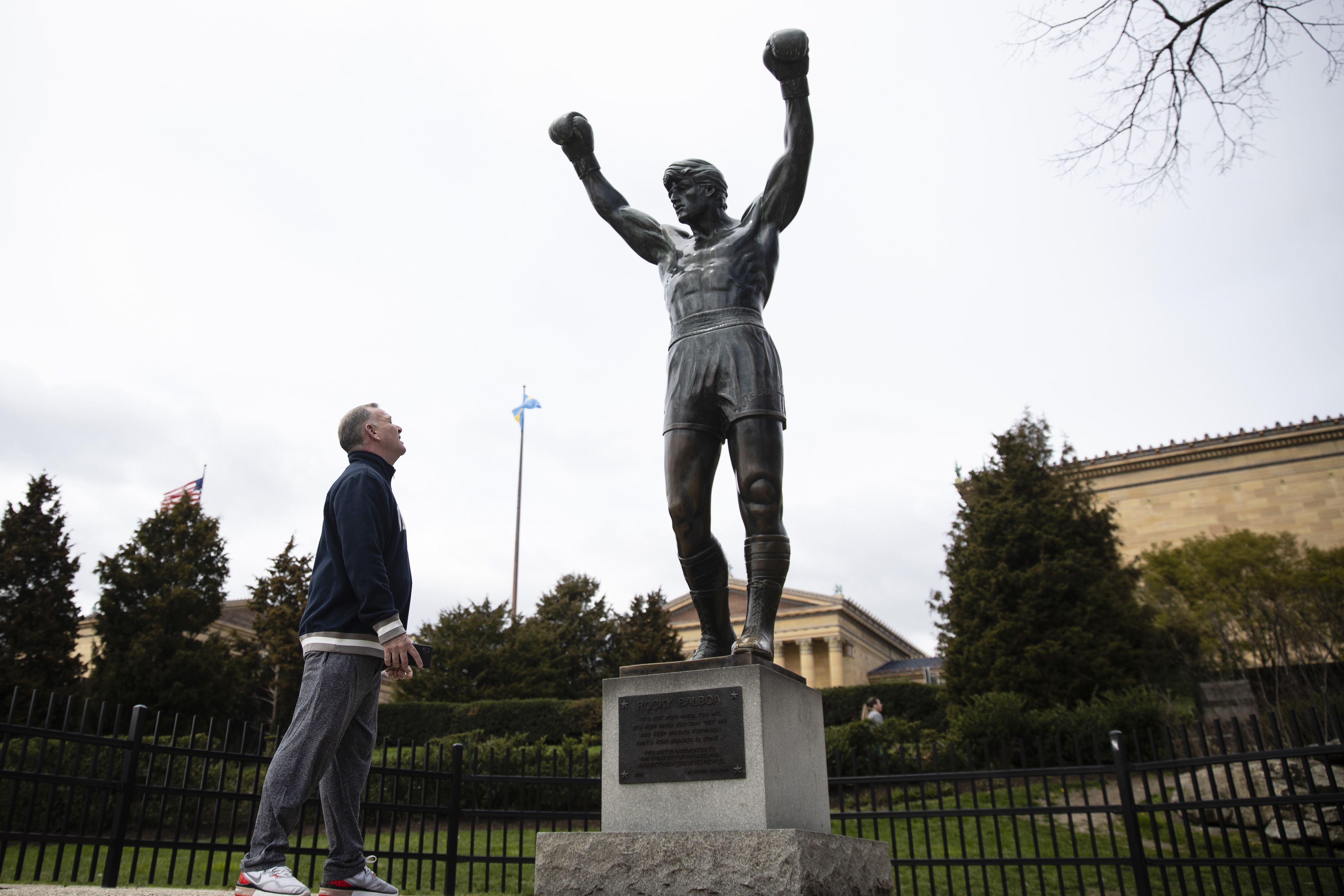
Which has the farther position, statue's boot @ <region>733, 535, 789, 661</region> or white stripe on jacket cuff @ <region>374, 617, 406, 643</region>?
statue's boot @ <region>733, 535, 789, 661</region>

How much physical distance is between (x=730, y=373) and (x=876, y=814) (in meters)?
4.89

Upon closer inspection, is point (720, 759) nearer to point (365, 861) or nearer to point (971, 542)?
point (365, 861)

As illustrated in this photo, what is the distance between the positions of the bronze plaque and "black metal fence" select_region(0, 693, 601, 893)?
1.70 metres

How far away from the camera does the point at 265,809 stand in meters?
3.35

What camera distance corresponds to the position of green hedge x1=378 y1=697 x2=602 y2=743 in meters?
25.8

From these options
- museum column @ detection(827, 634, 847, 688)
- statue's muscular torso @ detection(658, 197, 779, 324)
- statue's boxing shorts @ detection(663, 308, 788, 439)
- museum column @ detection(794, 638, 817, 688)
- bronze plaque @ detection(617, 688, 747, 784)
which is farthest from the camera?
museum column @ detection(794, 638, 817, 688)

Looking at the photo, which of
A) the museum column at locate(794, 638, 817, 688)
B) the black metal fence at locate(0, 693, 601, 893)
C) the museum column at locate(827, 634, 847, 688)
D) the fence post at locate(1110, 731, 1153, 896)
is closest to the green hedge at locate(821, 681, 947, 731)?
the black metal fence at locate(0, 693, 601, 893)

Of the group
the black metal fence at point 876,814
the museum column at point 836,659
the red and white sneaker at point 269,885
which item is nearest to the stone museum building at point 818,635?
the museum column at point 836,659

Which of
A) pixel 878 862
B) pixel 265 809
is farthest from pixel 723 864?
pixel 265 809

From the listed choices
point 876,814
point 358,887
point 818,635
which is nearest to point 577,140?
point 358,887

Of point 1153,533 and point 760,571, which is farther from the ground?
point 1153,533

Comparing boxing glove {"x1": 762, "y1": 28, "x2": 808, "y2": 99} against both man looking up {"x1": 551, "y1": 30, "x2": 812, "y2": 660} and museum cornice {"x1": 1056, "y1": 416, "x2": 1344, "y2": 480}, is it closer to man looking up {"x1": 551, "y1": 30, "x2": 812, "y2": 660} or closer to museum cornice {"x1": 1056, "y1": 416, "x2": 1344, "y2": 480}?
man looking up {"x1": 551, "y1": 30, "x2": 812, "y2": 660}

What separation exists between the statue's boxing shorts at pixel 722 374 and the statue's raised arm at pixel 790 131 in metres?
0.75

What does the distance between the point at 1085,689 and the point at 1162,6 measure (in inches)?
668
